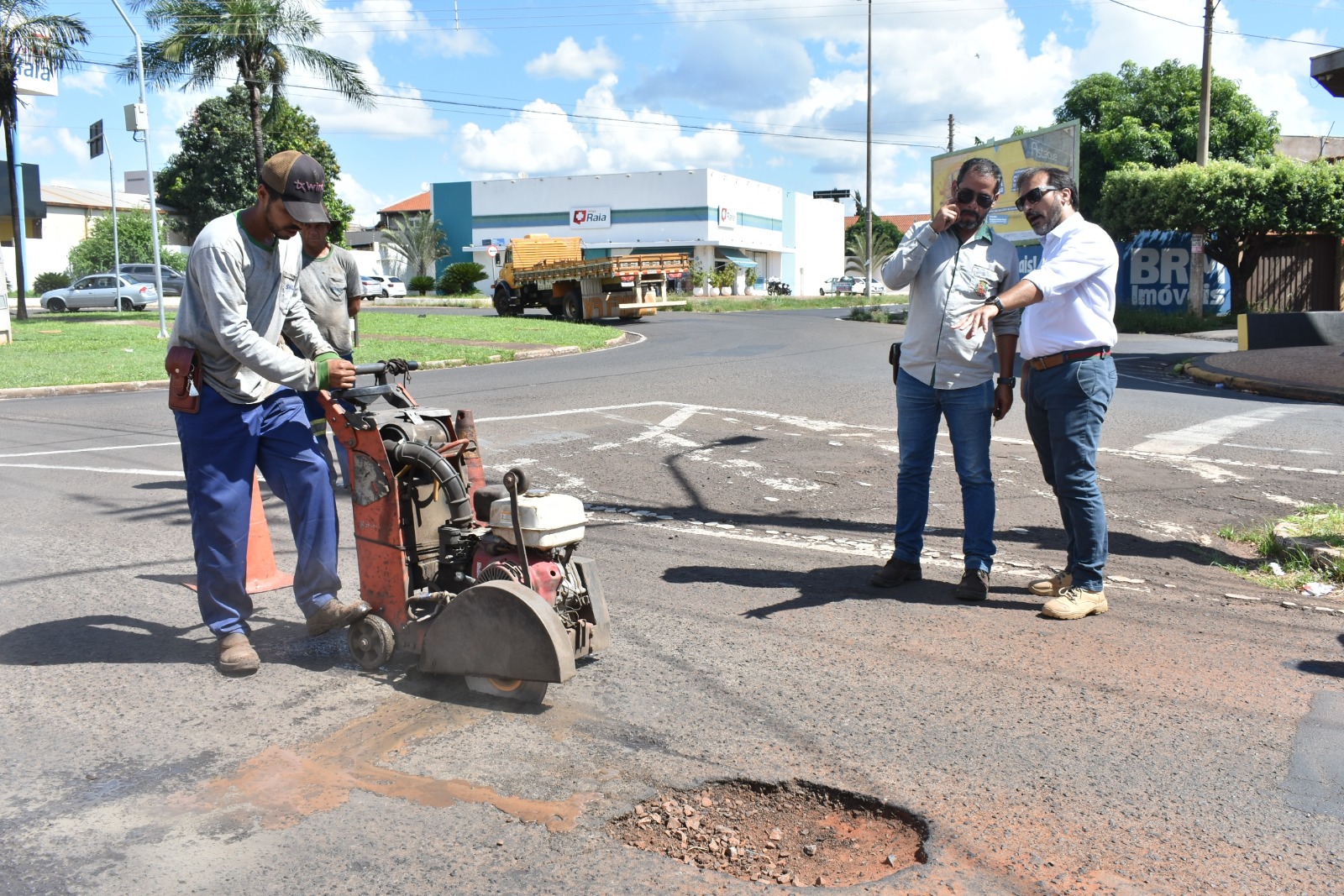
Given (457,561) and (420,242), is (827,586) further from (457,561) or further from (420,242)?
(420,242)

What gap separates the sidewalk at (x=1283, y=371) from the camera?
1385cm

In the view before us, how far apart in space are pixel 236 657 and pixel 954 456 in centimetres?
327

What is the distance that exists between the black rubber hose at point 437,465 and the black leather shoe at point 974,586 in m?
2.41

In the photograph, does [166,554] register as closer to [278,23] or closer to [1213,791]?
[1213,791]

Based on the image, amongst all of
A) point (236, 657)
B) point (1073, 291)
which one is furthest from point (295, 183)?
point (1073, 291)

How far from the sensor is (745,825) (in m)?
3.02

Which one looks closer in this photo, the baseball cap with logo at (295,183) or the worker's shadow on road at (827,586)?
the baseball cap with logo at (295,183)

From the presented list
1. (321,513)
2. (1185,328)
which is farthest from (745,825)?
(1185,328)

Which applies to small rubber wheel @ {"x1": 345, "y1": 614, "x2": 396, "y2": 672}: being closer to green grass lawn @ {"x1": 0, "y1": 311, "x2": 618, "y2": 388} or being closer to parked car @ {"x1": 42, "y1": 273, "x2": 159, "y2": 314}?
green grass lawn @ {"x1": 0, "y1": 311, "x2": 618, "y2": 388}

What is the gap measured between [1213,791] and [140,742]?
3.33 meters

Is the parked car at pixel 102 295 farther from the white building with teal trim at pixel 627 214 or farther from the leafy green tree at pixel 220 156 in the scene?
the white building with teal trim at pixel 627 214

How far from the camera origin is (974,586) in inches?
199

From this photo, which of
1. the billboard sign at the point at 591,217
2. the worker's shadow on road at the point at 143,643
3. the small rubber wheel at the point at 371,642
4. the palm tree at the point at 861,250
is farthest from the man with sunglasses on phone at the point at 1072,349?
the palm tree at the point at 861,250

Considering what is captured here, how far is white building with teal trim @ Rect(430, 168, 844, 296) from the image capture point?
63.8 meters
